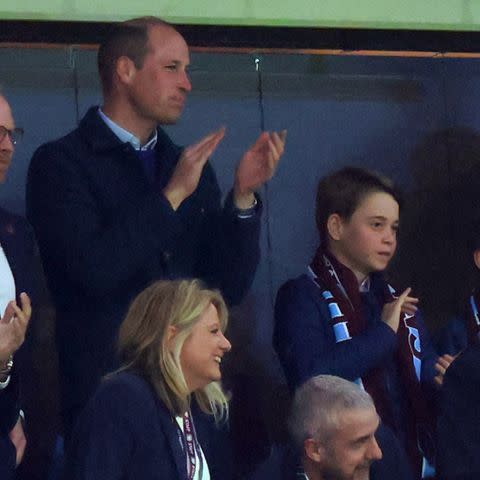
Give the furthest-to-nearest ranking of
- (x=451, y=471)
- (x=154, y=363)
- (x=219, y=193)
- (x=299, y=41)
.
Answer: (x=299, y=41) < (x=219, y=193) < (x=451, y=471) < (x=154, y=363)

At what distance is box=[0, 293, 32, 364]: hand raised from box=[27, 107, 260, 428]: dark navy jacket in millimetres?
481

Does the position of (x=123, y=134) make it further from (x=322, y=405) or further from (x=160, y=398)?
(x=322, y=405)

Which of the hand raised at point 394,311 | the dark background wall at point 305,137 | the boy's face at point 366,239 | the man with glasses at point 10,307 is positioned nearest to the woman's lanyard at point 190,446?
the man with glasses at point 10,307

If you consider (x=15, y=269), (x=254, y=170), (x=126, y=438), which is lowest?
(x=126, y=438)

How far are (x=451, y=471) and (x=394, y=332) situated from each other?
58 centimetres

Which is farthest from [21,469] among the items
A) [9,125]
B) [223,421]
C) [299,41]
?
[299,41]

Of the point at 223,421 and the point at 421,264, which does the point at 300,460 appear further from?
the point at 421,264

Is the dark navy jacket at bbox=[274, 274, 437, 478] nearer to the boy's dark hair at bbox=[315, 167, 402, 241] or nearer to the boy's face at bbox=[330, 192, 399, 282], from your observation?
the boy's face at bbox=[330, 192, 399, 282]

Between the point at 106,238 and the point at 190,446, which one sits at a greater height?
the point at 106,238

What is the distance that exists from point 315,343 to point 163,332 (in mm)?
894

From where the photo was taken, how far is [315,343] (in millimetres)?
6973

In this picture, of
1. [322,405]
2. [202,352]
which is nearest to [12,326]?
[202,352]

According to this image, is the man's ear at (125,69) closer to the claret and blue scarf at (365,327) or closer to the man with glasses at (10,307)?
the man with glasses at (10,307)

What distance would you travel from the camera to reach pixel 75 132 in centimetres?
689
